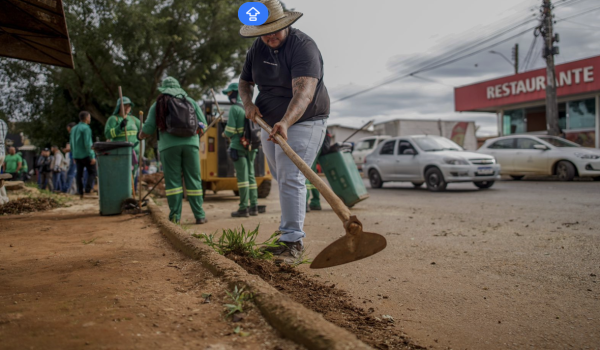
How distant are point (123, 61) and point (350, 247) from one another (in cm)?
2045

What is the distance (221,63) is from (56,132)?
8.11 m

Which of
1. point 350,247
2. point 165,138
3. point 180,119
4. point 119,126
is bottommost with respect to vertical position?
point 350,247

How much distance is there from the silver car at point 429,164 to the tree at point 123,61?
9955mm

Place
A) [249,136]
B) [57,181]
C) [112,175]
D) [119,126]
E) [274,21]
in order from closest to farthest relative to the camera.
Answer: [274,21] → [112,175] → [249,136] → [119,126] → [57,181]

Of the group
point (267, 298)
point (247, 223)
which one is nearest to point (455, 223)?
point (247, 223)

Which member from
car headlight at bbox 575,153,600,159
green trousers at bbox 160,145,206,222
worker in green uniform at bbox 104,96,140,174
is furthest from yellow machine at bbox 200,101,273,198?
car headlight at bbox 575,153,600,159

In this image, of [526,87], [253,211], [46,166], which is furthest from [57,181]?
[526,87]

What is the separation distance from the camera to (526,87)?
2353 centimetres

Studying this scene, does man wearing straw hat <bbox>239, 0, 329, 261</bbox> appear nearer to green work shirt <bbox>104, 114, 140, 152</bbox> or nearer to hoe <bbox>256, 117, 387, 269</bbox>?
hoe <bbox>256, 117, 387, 269</bbox>

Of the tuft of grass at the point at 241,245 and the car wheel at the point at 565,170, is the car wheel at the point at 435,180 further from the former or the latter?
the tuft of grass at the point at 241,245

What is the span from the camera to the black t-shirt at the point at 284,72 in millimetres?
3934

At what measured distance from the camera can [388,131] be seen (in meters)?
42.2

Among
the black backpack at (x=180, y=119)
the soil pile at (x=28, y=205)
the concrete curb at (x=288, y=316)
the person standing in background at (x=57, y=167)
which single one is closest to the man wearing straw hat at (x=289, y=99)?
the concrete curb at (x=288, y=316)

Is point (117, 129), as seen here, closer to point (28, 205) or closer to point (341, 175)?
point (28, 205)
